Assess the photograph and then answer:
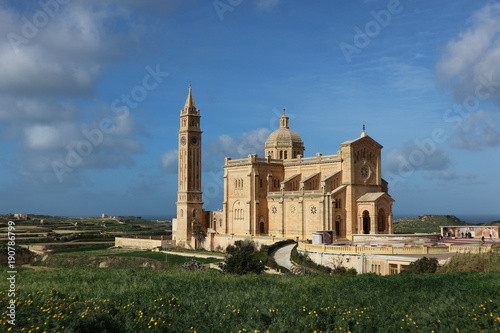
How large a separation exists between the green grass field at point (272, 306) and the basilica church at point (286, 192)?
69.2 feet

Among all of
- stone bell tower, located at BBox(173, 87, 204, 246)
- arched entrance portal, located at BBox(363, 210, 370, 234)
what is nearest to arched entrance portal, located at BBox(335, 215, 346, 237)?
arched entrance portal, located at BBox(363, 210, 370, 234)

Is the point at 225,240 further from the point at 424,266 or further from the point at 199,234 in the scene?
the point at 424,266

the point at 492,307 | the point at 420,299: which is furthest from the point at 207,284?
the point at 492,307

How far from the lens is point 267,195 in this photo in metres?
60.9

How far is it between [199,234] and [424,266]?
126ft

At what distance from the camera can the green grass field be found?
1545 cm

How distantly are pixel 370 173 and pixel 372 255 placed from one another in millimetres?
21841

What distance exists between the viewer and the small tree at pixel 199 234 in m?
64.8

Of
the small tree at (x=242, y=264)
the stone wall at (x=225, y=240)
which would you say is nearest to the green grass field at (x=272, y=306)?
the small tree at (x=242, y=264)

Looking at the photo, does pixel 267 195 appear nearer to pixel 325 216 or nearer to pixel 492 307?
pixel 325 216

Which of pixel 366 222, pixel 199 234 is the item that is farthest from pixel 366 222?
pixel 199 234

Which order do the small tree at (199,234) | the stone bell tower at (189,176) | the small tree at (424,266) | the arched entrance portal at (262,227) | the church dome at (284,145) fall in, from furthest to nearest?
1. the church dome at (284,145)
2. the stone bell tower at (189,176)
3. the small tree at (199,234)
4. the arched entrance portal at (262,227)
5. the small tree at (424,266)

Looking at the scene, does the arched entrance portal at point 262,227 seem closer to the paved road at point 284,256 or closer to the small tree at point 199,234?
the small tree at point 199,234

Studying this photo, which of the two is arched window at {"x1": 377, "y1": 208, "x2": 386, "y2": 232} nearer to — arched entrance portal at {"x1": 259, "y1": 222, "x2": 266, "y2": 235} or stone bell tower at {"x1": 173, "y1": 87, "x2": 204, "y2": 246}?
arched entrance portal at {"x1": 259, "y1": 222, "x2": 266, "y2": 235}
